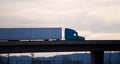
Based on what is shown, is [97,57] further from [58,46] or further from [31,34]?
[31,34]

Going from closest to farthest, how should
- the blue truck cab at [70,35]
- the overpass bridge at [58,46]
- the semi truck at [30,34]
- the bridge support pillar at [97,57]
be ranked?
the overpass bridge at [58,46]
the semi truck at [30,34]
the blue truck cab at [70,35]
the bridge support pillar at [97,57]

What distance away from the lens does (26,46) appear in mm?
76875

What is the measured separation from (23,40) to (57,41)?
644cm

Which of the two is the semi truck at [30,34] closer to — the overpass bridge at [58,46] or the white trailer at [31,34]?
the white trailer at [31,34]

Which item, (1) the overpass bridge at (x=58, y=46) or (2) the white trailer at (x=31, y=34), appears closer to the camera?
(1) the overpass bridge at (x=58, y=46)

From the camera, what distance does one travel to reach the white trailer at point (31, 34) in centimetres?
7581

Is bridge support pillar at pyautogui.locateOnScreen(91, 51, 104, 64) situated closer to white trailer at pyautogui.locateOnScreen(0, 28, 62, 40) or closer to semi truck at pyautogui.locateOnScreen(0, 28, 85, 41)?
semi truck at pyautogui.locateOnScreen(0, 28, 85, 41)

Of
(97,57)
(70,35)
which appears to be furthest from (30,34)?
(97,57)

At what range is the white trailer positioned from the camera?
7581cm

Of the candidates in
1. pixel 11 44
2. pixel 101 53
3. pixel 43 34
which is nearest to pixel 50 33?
pixel 43 34

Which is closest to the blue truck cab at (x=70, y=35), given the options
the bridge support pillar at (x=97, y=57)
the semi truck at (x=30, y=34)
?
the semi truck at (x=30, y=34)

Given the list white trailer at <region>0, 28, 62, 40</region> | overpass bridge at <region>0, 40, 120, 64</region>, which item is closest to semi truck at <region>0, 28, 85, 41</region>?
white trailer at <region>0, 28, 62, 40</region>

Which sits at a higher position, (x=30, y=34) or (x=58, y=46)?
(x=30, y=34)

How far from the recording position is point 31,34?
76500 millimetres
